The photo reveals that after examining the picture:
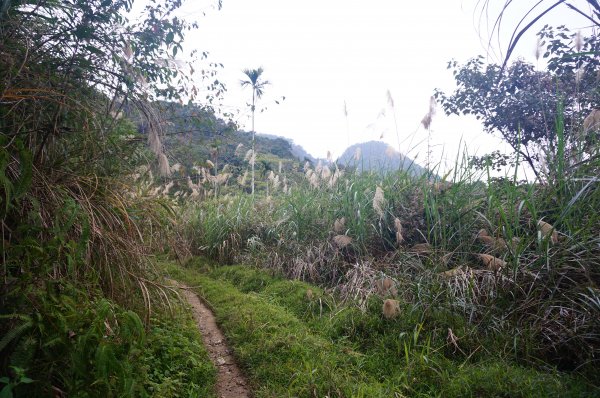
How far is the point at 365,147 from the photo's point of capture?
666 centimetres

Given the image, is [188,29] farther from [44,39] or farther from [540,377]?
[540,377]

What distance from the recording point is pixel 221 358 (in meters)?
3.50

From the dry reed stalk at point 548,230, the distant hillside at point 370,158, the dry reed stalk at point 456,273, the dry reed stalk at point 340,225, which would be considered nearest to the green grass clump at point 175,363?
the dry reed stalk at point 340,225

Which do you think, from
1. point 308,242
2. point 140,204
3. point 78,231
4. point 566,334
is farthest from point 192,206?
point 566,334

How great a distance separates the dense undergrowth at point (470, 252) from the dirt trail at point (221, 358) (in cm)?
159

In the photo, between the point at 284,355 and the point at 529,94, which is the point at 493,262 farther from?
the point at 529,94

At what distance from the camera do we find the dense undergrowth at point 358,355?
2.63 metres

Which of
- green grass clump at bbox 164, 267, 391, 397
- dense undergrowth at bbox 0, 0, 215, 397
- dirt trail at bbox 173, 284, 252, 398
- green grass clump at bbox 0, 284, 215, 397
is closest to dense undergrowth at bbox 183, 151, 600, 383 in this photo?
green grass clump at bbox 164, 267, 391, 397

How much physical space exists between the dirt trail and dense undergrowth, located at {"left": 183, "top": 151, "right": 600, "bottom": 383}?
1.59 metres

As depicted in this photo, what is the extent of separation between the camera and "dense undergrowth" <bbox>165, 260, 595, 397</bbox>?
2.63m

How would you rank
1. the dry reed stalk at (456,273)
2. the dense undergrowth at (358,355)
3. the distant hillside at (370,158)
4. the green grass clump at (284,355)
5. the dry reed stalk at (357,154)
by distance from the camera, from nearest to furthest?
the dense undergrowth at (358,355) < the green grass clump at (284,355) < the dry reed stalk at (456,273) < the distant hillside at (370,158) < the dry reed stalk at (357,154)

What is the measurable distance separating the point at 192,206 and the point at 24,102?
6294 mm

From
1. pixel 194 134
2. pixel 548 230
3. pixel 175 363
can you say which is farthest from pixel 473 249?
pixel 194 134

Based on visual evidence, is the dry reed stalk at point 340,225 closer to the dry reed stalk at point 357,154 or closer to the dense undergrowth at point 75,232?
the dry reed stalk at point 357,154
